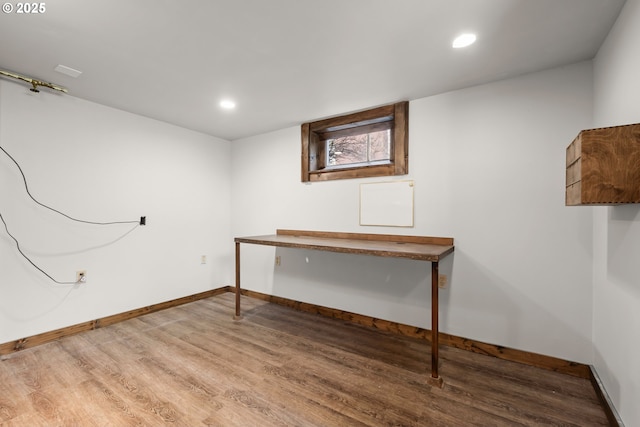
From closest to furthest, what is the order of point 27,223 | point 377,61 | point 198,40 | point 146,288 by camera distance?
point 198,40 < point 377,61 < point 27,223 < point 146,288

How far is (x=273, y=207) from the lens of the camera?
12.5ft

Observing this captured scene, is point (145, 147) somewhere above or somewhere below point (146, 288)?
above

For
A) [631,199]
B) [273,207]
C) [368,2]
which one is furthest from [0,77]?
[631,199]

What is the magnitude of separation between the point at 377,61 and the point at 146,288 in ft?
11.4

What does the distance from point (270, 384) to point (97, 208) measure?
2567mm

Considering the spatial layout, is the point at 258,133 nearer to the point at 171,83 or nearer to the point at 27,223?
the point at 171,83

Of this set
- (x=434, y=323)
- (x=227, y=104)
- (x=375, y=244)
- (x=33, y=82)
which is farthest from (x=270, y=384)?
(x=33, y=82)

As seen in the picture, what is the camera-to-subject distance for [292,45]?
1.87 meters

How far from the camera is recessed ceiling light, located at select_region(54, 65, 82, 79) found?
2174 millimetres

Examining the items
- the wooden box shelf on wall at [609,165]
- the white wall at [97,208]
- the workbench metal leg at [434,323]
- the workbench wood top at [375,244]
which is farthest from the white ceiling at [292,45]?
the workbench metal leg at [434,323]

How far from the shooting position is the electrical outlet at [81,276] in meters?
2.75

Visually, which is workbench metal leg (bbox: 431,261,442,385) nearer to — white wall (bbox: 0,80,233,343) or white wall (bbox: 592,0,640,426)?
white wall (bbox: 592,0,640,426)

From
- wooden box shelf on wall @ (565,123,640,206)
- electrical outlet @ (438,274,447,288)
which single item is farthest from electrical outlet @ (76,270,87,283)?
wooden box shelf on wall @ (565,123,640,206)

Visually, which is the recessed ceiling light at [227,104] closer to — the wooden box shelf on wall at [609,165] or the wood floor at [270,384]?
the wood floor at [270,384]
